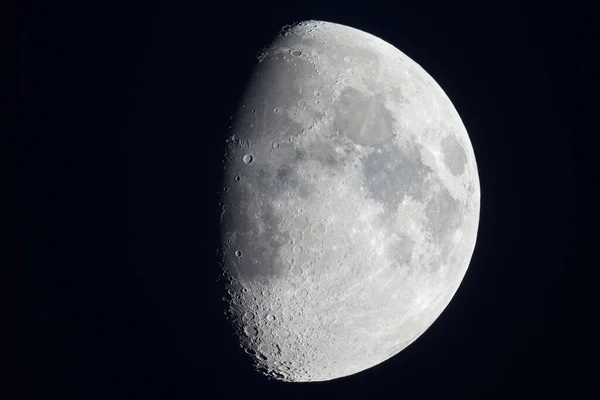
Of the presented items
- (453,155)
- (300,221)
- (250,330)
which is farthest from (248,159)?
(453,155)

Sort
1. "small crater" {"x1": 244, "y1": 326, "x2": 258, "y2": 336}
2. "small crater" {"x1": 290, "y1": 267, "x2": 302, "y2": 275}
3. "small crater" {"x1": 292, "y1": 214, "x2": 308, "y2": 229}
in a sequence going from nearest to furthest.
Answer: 1. "small crater" {"x1": 292, "y1": 214, "x2": 308, "y2": 229}
2. "small crater" {"x1": 290, "y1": 267, "x2": 302, "y2": 275}
3. "small crater" {"x1": 244, "y1": 326, "x2": 258, "y2": 336}

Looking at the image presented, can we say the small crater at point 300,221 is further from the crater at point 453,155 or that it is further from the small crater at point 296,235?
the crater at point 453,155

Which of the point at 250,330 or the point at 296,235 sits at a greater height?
the point at 296,235

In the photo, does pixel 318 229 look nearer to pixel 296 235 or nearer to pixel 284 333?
pixel 296 235

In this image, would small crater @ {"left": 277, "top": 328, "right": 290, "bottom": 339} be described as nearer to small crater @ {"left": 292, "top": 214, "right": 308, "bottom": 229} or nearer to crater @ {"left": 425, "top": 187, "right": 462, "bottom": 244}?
small crater @ {"left": 292, "top": 214, "right": 308, "bottom": 229}

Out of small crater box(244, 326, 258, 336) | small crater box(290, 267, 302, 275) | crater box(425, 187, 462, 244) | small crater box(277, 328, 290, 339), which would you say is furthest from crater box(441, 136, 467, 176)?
small crater box(244, 326, 258, 336)

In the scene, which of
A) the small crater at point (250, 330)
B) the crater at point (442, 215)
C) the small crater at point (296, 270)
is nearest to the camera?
the small crater at point (296, 270)

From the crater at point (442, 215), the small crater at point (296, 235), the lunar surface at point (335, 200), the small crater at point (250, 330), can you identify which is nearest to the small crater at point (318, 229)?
the lunar surface at point (335, 200)

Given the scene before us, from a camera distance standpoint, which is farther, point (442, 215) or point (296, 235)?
point (442, 215)

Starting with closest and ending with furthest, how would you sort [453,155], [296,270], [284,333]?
[296,270] < [284,333] < [453,155]
